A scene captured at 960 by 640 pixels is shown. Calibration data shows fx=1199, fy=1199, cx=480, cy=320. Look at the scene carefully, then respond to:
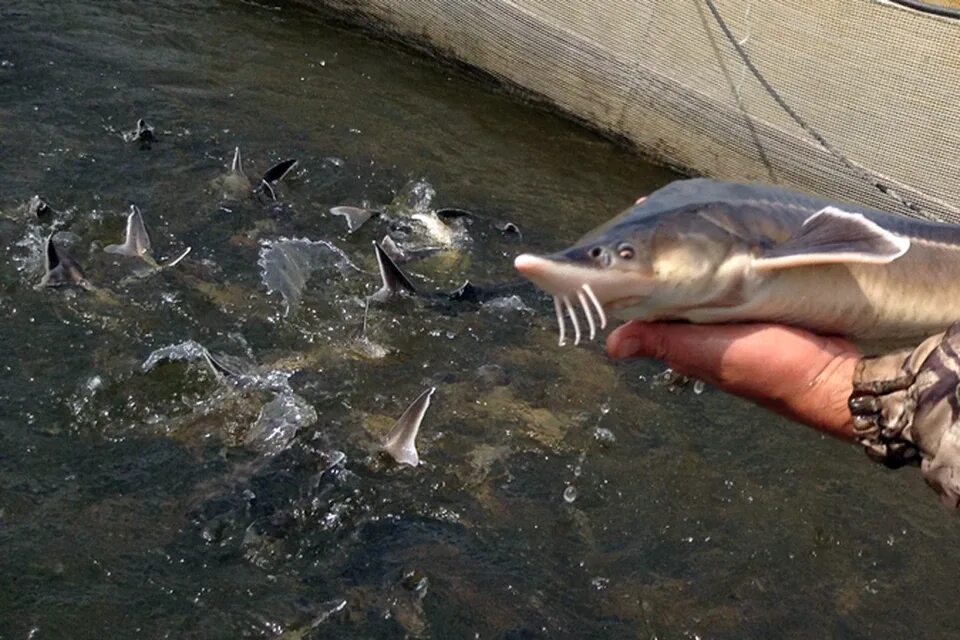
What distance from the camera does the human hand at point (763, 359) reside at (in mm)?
2477

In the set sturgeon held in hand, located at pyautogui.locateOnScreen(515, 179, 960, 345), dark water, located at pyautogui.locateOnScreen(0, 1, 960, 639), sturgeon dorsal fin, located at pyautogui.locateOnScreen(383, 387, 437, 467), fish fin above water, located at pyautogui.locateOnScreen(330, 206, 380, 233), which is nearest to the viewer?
sturgeon held in hand, located at pyautogui.locateOnScreen(515, 179, 960, 345)

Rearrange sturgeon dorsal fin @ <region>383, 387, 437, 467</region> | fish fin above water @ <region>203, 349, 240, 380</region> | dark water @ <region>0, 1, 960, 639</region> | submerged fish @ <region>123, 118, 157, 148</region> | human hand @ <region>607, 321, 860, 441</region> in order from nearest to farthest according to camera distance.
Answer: human hand @ <region>607, 321, 860, 441</region> < dark water @ <region>0, 1, 960, 639</region> < sturgeon dorsal fin @ <region>383, 387, 437, 467</region> < fish fin above water @ <region>203, 349, 240, 380</region> < submerged fish @ <region>123, 118, 157, 148</region>

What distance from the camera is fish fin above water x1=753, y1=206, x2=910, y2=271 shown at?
2324 mm

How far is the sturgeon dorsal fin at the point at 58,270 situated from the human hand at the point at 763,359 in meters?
2.89

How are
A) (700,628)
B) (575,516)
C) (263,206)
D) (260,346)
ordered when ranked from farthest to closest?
1. (263,206)
2. (260,346)
3. (575,516)
4. (700,628)

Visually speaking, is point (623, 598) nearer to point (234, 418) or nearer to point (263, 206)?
point (234, 418)

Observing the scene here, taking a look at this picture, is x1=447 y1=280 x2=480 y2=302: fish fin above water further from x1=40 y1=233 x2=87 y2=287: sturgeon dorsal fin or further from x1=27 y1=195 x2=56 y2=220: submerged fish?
x1=27 y1=195 x2=56 y2=220: submerged fish

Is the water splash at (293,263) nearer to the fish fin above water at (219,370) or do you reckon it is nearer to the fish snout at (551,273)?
the fish fin above water at (219,370)

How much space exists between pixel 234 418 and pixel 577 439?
1.25m

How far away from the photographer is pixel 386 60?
7727 millimetres

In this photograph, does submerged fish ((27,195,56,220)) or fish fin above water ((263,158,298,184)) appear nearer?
submerged fish ((27,195,56,220))

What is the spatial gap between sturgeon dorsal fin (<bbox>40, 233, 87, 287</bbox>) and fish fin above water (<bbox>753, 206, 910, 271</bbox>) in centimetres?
315

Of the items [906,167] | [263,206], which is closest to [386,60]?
[263,206]

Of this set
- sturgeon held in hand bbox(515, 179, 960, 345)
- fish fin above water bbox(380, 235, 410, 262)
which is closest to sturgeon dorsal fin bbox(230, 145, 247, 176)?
fish fin above water bbox(380, 235, 410, 262)
